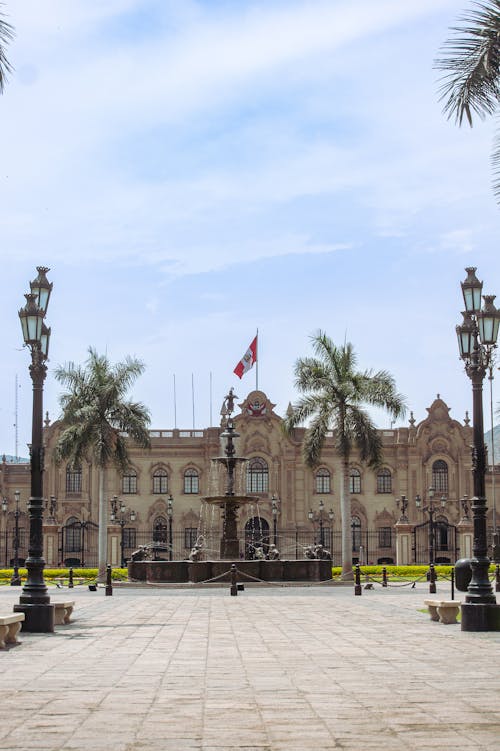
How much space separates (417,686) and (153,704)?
2.68 meters

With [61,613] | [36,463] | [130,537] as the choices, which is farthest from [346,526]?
[130,537]

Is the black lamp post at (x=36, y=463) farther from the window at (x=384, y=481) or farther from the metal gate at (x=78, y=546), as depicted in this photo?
the window at (x=384, y=481)

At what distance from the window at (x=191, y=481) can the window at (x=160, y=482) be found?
1214 millimetres

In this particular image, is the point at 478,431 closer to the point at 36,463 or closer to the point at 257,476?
the point at 36,463

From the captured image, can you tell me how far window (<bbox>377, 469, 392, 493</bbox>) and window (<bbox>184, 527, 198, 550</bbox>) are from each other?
11332 mm

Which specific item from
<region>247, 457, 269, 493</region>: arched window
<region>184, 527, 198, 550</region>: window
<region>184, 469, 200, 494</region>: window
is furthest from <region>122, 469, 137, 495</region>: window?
<region>247, 457, 269, 493</region>: arched window

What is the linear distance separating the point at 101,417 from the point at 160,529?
936 inches

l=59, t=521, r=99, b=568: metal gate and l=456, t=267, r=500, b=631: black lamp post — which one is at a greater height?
l=456, t=267, r=500, b=631: black lamp post

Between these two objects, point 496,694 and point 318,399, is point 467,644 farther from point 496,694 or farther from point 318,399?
point 318,399

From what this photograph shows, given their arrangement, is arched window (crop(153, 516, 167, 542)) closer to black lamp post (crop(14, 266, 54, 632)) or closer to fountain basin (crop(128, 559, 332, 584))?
fountain basin (crop(128, 559, 332, 584))

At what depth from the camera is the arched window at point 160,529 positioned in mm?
65000

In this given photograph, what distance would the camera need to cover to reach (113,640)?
1577 cm

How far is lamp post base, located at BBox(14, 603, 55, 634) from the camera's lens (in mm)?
17078

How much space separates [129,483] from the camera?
66.3 metres
